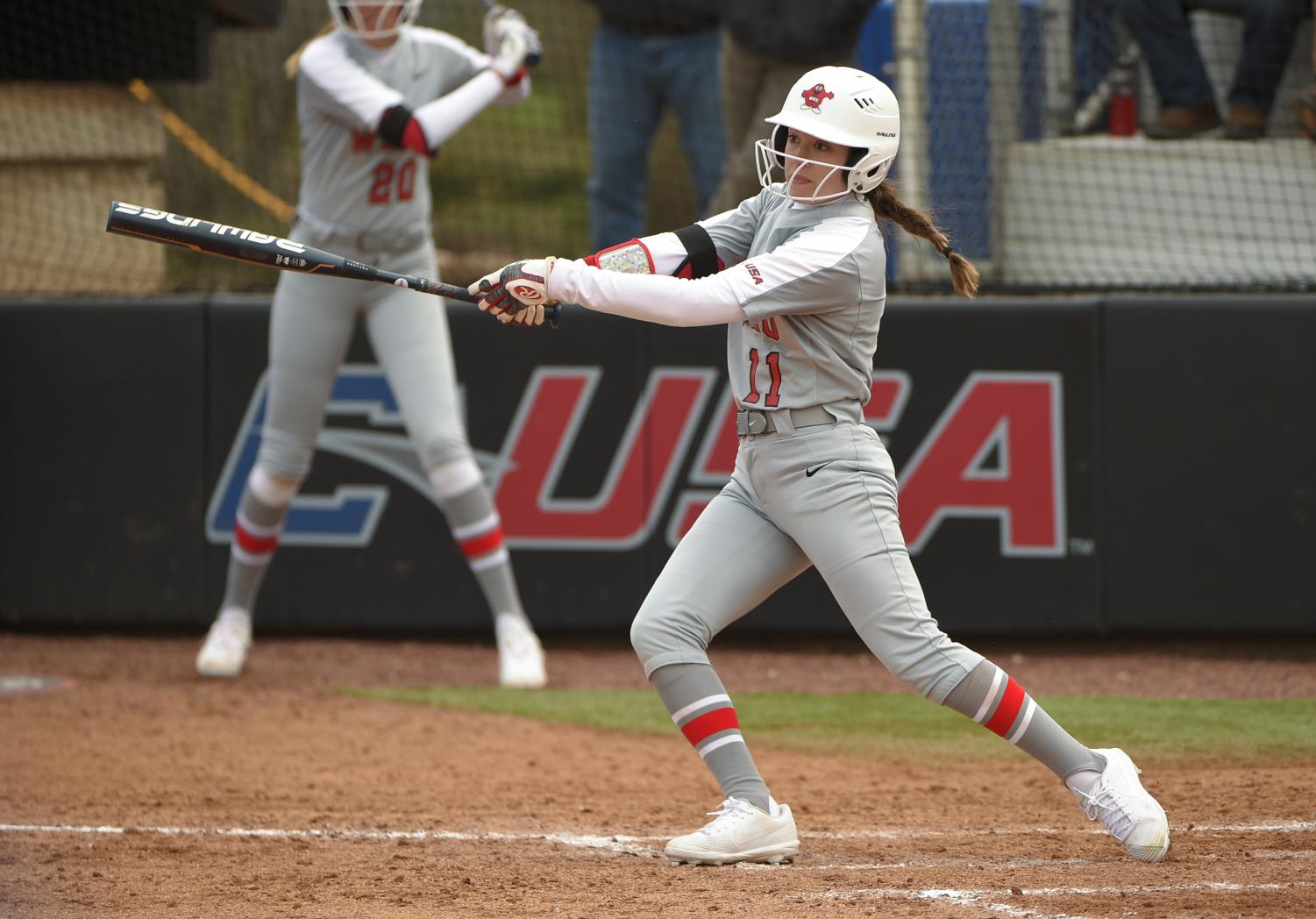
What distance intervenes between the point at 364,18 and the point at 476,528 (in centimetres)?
194

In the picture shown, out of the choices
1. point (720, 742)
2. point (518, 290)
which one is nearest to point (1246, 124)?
point (518, 290)

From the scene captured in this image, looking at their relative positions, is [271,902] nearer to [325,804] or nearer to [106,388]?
[325,804]

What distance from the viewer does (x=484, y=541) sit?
6.29 meters

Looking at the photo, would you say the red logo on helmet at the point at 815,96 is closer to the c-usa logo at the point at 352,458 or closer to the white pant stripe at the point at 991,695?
the white pant stripe at the point at 991,695

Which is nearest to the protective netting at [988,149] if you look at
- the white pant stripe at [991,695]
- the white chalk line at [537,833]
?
the white chalk line at [537,833]

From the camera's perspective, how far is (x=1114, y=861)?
12.6 ft

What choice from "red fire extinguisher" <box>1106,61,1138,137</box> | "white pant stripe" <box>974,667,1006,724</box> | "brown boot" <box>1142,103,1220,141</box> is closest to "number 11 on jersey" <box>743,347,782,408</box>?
"white pant stripe" <box>974,667,1006,724</box>

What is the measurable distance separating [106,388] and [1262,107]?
5.41 metres

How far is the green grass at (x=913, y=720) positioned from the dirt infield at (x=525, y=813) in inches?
6.8

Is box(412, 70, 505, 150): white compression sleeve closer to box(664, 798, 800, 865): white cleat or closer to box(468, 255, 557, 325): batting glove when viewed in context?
box(468, 255, 557, 325): batting glove

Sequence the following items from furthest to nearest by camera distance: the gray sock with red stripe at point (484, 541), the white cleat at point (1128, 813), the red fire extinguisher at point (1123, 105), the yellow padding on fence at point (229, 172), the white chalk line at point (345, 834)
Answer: the yellow padding on fence at point (229, 172)
the red fire extinguisher at point (1123, 105)
the gray sock with red stripe at point (484, 541)
the white chalk line at point (345, 834)
the white cleat at point (1128, 813)

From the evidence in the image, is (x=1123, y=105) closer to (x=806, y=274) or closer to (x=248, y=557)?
(x=248, y=557)

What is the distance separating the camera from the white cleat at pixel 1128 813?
3672 millimetres

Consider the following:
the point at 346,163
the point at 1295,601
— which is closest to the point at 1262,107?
the point at 1295,601
